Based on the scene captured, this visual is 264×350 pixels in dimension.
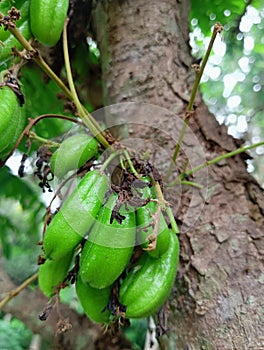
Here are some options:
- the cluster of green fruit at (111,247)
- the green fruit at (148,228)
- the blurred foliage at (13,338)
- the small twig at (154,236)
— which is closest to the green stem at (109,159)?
the cluster of green fruit at (111,247)

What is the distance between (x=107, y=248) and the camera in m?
1.00

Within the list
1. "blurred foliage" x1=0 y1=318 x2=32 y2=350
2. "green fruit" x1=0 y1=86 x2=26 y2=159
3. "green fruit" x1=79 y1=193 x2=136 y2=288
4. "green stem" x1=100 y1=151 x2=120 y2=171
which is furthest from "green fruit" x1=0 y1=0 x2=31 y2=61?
"blurred foliage" x1=0 y1=318 x2=32 y2=350

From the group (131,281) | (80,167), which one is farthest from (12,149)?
(131,281)

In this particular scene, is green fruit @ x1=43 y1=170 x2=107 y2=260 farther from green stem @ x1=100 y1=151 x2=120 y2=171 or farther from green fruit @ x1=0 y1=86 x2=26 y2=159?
green fruit @ x1=0 y1=86 x2=26 y2=159

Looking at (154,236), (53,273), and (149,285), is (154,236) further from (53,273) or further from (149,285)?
(53,273)

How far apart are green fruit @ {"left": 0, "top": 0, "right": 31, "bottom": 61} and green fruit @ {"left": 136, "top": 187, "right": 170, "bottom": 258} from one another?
575 mm

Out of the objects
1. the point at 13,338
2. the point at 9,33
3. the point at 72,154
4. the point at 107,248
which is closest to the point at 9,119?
the point at 72,154

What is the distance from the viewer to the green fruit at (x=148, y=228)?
3.34 ft

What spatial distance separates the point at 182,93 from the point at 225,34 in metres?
1.07

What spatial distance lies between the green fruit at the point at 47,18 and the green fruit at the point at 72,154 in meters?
0.33

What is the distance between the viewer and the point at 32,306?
2227 mm

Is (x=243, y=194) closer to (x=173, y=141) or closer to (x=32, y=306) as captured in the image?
(x=173, y=141)

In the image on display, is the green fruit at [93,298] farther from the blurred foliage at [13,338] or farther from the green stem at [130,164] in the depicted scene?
the blurred foliage at [13,338]

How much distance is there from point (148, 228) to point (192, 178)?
459mm
